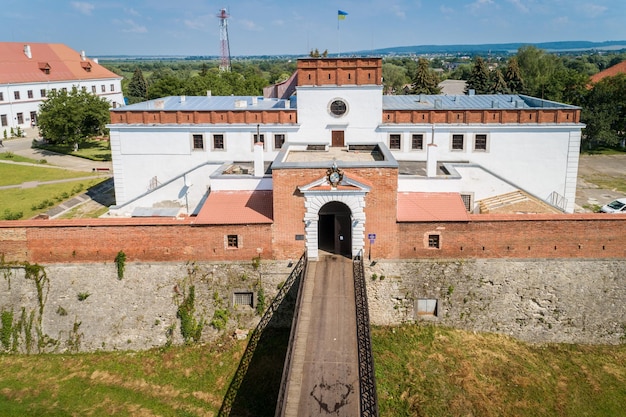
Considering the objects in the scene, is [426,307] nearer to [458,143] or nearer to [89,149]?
[458,143]

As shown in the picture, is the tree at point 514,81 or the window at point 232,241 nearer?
the window at point 232,241

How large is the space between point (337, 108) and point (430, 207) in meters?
9.88

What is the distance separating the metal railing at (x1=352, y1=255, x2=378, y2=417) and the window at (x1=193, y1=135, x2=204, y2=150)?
14.0 m

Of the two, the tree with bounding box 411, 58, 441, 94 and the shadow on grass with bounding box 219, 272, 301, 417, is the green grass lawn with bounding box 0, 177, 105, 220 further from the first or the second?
the tree with bounding box 411, 58, 441, 94

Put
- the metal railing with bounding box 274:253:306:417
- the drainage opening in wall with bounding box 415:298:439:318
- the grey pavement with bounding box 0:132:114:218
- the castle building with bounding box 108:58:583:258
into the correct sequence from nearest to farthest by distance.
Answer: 1. the metal railing with bounding box 274:253:306:417
2. the drainage opening in wall with bounding box 415:298:439:318
3. the castle building with bounding box 108:58:583:258
4. the grey pavement with bounding box 0:132:114:218

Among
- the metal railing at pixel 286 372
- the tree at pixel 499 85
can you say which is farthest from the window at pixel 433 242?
the tree at pixel 499 85

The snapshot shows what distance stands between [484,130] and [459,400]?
15.9 meters

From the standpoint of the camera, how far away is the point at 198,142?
2933 centimetres

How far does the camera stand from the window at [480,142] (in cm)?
2857

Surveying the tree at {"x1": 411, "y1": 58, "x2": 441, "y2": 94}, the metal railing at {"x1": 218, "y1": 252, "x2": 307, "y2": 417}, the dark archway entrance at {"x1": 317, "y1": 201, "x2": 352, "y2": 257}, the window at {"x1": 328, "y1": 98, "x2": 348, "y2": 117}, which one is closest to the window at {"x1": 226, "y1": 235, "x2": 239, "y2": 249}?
the metal railing at {"x1": 218, "y1": 252, "x2": 307, "y2": 417}

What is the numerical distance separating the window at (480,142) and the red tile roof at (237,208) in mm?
12709

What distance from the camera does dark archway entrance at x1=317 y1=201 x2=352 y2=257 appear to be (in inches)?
846

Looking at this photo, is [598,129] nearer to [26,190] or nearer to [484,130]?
[484,130]

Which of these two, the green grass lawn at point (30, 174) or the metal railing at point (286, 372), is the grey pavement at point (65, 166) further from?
the metal railing at point (286, 372)
